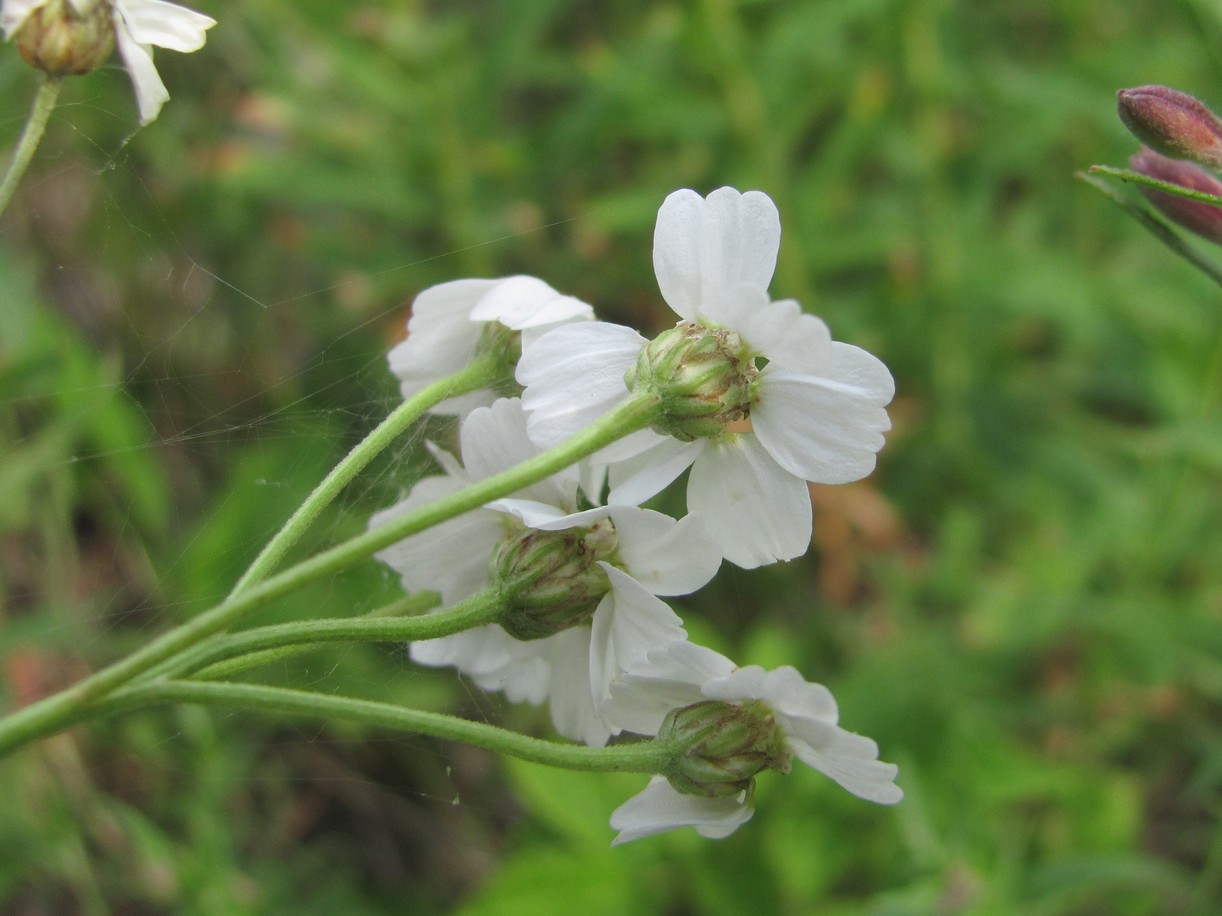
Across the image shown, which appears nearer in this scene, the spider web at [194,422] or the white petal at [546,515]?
the white petal at [546,515]

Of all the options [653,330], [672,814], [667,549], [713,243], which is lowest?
[653,330]

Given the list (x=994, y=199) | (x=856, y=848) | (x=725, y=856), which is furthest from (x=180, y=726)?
(x=994, y=199)

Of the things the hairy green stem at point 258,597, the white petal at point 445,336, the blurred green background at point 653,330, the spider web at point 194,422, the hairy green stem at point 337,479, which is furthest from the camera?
the blurred green background at point 653,330

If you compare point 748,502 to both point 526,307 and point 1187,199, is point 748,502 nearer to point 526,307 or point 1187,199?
point 526,307

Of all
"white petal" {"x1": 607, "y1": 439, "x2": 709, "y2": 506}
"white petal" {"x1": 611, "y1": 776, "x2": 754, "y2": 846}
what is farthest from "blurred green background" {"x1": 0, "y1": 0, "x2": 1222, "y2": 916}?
"white petal" {"x1": 607, "y1": 439, "x2": 709, "y2": 506}

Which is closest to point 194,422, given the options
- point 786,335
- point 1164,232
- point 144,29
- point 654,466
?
point 144,29

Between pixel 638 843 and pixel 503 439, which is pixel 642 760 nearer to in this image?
pixel 503 439

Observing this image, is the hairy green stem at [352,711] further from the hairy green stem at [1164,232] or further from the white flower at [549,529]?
the hairy green stem at [1164,232]

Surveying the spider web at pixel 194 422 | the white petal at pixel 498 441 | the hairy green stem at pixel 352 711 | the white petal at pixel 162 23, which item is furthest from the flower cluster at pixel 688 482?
the spider web at pixel 194 422
